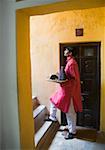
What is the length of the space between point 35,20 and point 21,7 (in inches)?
75.8

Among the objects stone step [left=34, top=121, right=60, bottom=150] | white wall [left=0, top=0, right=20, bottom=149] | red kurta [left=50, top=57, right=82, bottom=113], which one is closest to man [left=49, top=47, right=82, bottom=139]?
red kurta [left=50, top=57, right=82, bottom=113]

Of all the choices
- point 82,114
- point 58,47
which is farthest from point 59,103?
point 58,47

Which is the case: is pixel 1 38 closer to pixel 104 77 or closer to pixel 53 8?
pixel 53 8

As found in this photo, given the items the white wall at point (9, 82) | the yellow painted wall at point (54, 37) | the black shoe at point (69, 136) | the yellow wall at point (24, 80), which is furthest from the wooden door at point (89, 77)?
the white wall at point (9, 82)

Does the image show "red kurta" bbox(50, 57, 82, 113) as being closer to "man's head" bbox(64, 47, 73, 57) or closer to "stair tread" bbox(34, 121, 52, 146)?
"man's head" bbox(64, 47, 73, 57)

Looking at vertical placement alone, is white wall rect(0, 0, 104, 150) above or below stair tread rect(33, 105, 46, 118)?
above

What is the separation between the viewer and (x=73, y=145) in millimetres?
3221

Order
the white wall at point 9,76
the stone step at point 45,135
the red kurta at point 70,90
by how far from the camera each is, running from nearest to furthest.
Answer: the white wall at point 9,76 → the stone step at point 45,135 → the red kurta at point 70,90

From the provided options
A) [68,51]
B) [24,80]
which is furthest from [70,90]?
[24,80]

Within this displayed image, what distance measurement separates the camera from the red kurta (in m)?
3.36

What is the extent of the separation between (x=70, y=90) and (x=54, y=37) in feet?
3.10

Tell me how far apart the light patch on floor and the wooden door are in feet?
1.71

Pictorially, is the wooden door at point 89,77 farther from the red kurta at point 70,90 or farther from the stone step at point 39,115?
the stone step at point 39,115

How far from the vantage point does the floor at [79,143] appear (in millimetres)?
3160
